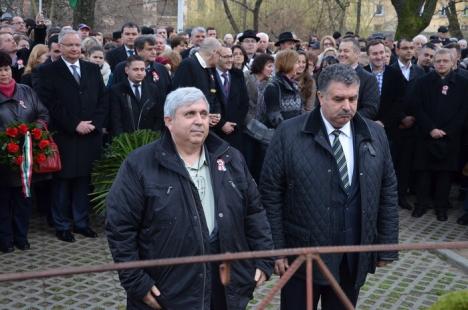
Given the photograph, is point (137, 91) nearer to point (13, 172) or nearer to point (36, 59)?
point (36, 59)

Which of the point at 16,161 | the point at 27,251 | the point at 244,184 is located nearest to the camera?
the point at 244,184

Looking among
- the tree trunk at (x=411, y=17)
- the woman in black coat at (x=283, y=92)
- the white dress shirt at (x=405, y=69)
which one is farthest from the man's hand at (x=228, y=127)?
the tree trunk at (x=411, y=17)

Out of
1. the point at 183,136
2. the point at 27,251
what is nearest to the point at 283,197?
the point at 183,136

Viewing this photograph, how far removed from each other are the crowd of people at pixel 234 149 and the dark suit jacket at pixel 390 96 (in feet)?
0.06

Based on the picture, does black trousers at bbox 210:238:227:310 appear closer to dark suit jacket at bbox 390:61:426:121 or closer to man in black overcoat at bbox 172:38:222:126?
man in black overcoat at bbox 172:38:222:126

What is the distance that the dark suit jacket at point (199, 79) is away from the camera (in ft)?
28.0

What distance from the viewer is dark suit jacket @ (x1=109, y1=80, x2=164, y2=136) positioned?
8.18 metres

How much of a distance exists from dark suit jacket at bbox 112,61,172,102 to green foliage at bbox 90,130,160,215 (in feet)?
3.55

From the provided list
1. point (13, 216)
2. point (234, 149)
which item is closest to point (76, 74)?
point (13, 216)

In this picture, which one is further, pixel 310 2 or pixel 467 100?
pixel 310 2

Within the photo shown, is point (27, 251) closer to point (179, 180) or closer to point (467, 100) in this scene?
point (179, 180)

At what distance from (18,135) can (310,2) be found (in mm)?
32570

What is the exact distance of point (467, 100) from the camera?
943 centimetres

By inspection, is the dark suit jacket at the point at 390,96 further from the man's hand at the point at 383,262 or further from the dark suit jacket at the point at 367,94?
the man's hand at the point at 383,262
